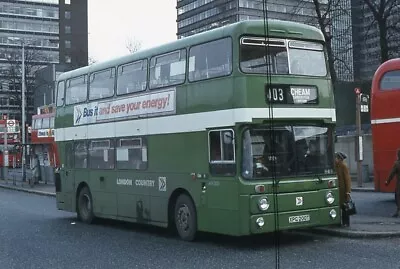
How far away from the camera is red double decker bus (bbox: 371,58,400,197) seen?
17438 millimetres

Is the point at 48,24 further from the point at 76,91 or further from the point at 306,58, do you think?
the point at 306,58

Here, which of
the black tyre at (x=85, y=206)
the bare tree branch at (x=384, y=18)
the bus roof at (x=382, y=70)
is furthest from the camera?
the bare tree branch at (x=384, y=18)

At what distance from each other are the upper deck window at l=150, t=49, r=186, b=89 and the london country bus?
0.08ft

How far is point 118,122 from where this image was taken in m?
15.4

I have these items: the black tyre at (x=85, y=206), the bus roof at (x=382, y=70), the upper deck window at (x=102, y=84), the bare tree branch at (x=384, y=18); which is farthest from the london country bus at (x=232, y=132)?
the bare tree branch at (x=384, y=18)

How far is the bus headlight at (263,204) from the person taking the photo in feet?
37.7

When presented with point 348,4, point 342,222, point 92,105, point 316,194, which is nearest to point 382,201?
point 342,222

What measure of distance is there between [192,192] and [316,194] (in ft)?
8.25

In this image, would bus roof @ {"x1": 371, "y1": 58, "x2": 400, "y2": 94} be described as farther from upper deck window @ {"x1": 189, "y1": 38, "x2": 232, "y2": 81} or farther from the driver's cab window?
the driver's cab window

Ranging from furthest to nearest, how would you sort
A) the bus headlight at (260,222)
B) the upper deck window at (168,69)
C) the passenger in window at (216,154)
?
the upper deck window at (168,69) < the passenger in window at (216,154) < the bus headlight at (260,222)

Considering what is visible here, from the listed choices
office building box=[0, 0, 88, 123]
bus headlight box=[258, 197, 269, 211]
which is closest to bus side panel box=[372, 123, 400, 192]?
bus headlight box=[258, 197, 269, 211]

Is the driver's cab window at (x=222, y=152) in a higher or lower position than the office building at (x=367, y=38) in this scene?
lower

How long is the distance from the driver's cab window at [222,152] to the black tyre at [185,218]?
3.71 feet

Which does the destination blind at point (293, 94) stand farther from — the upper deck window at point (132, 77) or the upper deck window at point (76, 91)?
the upper deck window at point (76, 91)
